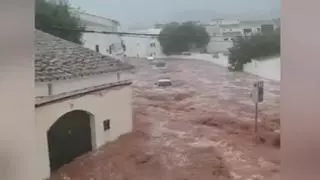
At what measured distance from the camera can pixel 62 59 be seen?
808 mm

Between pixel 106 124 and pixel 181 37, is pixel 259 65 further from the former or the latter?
pixel 106 124

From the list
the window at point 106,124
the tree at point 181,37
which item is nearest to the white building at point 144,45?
the tree at point 181,37

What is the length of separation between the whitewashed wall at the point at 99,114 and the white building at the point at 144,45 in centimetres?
8

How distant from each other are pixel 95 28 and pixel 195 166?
0.34 meters

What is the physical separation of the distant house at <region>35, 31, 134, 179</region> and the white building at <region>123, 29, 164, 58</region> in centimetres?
3

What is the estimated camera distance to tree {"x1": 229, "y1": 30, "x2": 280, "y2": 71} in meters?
0.76

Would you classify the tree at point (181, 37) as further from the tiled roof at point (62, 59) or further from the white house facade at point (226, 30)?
the tiled roof at point (62, 59)

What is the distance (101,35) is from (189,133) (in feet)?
0.87

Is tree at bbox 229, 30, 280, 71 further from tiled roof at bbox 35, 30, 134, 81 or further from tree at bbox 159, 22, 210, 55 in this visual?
tiled roof at bbox 35, 30, 134, 81

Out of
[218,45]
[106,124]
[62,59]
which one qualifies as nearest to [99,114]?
[106,124]

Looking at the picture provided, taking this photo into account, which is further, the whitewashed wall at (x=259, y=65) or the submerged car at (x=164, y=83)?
the submerged car at (x=164, y=83)

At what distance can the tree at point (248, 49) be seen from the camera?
76 centimetres

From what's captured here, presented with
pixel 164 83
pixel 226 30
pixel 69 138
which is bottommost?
pixel 69 138

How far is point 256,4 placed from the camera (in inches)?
29.7
